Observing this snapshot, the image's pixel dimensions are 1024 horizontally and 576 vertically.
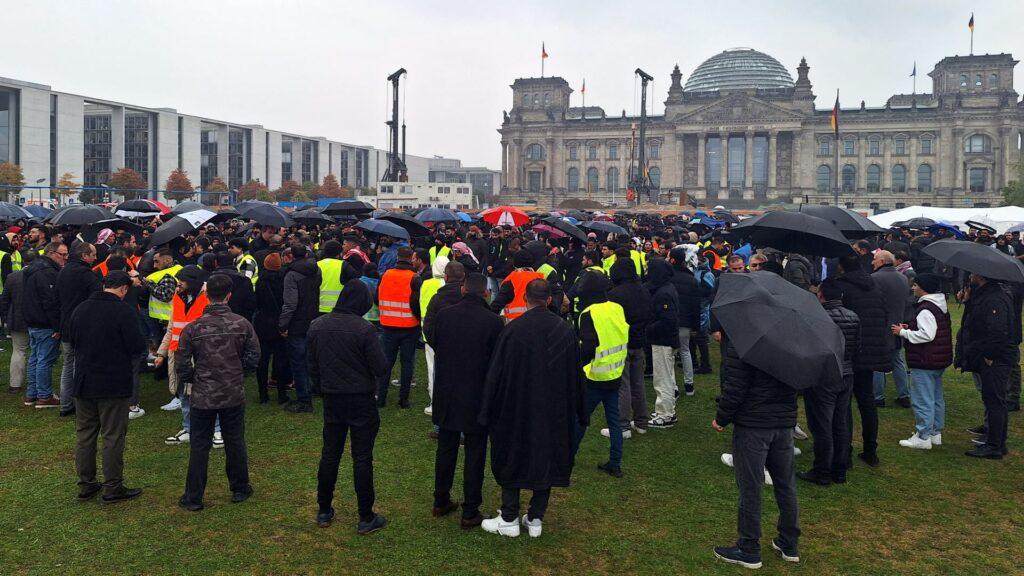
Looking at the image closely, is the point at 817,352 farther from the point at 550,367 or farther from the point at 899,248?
the point at 899,248

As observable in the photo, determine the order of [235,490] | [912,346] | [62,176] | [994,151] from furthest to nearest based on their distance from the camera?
[994,151], [62,176], [912,346], [235,490]

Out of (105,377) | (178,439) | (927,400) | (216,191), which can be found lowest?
(178,439)

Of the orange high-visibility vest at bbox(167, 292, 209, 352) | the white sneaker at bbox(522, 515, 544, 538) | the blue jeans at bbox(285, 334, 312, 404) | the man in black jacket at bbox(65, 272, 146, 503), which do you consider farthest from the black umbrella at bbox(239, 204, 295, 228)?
the white sneaker at bbox(522, 515, 544, 538)

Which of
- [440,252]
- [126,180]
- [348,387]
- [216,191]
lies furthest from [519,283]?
[126,180]

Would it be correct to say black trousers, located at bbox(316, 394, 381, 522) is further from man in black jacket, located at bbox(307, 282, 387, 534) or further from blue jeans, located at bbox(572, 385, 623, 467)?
blue jeans, located at bbox(572, 385, 623, 467)

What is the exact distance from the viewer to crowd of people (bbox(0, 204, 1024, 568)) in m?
5.66

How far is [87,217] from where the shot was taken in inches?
549

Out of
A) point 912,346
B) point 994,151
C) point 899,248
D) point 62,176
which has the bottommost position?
point 912,346

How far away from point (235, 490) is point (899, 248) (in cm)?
967

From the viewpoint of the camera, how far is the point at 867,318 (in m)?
7.43

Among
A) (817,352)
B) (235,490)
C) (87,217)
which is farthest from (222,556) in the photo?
(87,217)

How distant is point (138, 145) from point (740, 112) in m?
83.0

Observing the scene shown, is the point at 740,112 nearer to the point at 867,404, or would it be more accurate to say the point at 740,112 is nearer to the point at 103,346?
the point at 867,404

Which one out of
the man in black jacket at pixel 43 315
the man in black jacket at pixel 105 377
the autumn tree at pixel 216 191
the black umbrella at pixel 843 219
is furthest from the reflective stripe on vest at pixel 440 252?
the autumn tree at pixel 216 191
